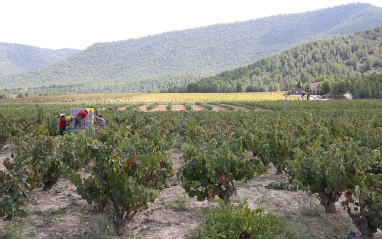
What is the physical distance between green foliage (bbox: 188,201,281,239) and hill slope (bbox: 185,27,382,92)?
142339 millimetres

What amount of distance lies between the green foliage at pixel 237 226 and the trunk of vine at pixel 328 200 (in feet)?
5.38

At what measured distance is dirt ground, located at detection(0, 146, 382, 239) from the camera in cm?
609

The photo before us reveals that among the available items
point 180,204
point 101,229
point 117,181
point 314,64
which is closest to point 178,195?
point 180,204

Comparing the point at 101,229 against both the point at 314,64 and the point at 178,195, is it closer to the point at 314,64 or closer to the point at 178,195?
the point at 178,195

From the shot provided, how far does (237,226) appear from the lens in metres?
5.46

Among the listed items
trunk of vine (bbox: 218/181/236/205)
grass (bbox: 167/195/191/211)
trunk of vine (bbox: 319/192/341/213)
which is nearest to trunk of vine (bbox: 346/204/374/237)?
trunk of vine (bbox: 319/192/341/213)

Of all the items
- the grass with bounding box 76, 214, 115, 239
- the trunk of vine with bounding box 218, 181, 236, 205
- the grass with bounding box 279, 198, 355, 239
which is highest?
the trunk of vine with bounding box 218, 181, 236, 205

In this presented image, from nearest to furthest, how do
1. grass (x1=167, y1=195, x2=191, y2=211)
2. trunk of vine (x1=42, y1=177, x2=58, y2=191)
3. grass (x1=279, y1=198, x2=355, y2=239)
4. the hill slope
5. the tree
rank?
grass (x1=279, y1=198, x2=355, y2=239), grass (x1=167, y1=195, x2=191, y2=211), trunk of vine (x1=42, y1=177, x2=58, y2=191), the tree, the hill slope

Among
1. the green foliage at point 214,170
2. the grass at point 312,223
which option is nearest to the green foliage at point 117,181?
the green foliage at point 214,170

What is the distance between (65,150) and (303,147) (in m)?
6.68

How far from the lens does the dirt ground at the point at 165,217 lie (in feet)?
20.0

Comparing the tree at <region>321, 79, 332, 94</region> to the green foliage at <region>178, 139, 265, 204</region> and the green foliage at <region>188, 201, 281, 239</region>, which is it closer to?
the green foliage at <region>178, 139, 265, 204</region>

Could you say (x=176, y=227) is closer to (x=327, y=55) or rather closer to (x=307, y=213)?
(x=307, y=213)

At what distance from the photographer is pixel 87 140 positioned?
560 centimetres
